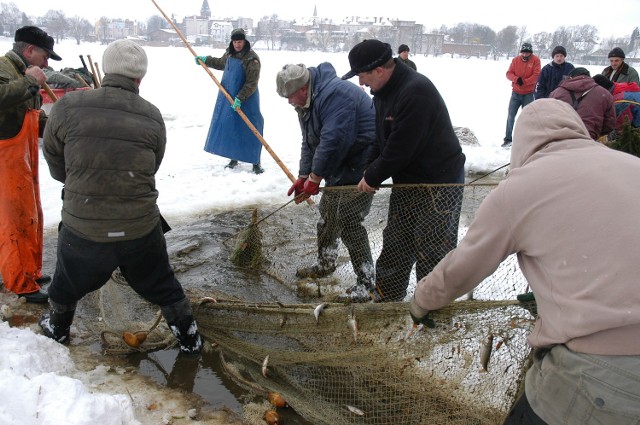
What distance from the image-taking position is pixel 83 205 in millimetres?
2877

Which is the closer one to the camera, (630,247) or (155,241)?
(630,247)

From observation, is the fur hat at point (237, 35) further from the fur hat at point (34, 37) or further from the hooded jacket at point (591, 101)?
the hooded jacket at point (591, 101)

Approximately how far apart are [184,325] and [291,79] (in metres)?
1.96

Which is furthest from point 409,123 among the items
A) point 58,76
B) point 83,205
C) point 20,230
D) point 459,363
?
point 58,76

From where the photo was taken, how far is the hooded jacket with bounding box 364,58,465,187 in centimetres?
326

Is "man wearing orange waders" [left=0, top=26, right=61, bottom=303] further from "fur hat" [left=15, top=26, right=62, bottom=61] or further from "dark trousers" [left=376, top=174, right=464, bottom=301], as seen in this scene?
"dark trousers" [left=376, top=174, right=464, bottom=301]

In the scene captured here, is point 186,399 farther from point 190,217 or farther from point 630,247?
point 190,217

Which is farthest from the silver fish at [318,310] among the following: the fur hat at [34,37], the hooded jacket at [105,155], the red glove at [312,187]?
the fur hat at [34,37]

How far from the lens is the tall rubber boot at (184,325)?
329cm

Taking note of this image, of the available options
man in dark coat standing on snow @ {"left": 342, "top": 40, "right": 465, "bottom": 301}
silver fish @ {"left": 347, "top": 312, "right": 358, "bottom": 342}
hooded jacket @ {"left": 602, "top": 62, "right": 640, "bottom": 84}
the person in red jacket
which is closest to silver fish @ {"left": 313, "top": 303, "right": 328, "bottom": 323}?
silver fish @ {"left": 347, "top": 312, "right": 358, "bottom": 342}

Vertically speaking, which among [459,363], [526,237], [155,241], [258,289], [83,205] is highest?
[526,237]

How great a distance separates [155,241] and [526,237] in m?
2.26

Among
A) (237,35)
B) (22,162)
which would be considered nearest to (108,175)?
(22,162)

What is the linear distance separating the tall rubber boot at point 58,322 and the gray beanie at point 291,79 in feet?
7.04
